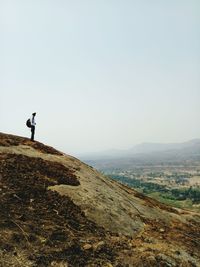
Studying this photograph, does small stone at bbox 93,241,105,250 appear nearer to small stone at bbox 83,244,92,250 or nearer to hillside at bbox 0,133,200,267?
hillside at bbox 0,133,200,267

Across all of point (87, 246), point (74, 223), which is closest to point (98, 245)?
point (87, 246)

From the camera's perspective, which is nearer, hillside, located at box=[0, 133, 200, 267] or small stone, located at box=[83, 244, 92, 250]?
hillside, located at box=[0, 133, 200, 267]

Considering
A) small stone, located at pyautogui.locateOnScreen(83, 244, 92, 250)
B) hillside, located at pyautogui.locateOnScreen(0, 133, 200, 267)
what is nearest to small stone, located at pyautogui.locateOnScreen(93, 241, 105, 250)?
hillside, located at pyautogui.locateOnScreen(0, 133, 200, 267)

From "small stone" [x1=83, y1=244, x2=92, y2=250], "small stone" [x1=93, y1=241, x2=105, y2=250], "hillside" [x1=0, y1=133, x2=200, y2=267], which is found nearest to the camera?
"hillside" [x1=0, y1=133, x2=200, y2=267]

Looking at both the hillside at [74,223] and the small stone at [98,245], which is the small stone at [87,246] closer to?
the hillside at [74,223]

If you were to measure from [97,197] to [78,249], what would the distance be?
5984 mm

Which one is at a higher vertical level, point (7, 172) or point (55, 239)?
point (7, 172)

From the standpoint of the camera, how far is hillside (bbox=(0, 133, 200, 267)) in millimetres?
13391

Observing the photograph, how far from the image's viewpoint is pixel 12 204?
634 inches

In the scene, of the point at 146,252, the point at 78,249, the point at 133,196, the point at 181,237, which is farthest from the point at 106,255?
the point at 133,196

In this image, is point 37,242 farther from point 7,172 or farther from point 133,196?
point 133,196

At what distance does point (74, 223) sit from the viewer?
1605 cm

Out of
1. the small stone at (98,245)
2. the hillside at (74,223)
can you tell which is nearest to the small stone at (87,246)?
the hillside at (74,223)

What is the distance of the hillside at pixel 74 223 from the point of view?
13.4m
